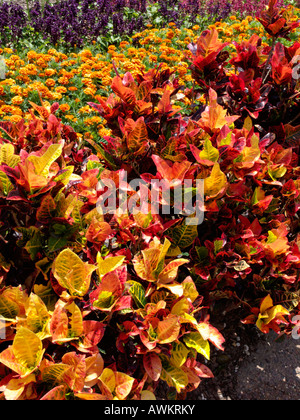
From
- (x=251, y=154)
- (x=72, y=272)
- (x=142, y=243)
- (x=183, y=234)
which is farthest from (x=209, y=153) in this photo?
(x=72, y=272)

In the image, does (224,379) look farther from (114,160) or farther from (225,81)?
(225,81)

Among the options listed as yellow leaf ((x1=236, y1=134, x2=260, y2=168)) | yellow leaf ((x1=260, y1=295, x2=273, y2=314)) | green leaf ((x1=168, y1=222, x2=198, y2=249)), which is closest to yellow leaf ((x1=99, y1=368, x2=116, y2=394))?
green leaf ((x1=168, y1=222, x2=198, y2=249))

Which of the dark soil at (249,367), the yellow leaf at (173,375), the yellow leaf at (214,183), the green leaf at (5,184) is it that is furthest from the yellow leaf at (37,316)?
the dark soil at (249,367)

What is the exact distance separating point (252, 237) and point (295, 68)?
1.09 metres

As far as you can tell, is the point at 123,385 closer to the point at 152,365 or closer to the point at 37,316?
the point at 152,365

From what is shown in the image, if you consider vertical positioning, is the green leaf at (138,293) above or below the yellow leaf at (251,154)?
below

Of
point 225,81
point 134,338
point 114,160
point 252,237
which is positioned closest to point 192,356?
point 134,338

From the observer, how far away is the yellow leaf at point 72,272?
129cm

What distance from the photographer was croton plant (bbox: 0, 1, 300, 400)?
127cm

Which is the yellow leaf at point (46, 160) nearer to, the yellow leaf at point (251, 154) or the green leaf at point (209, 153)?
the green leaf at point (209, 153)

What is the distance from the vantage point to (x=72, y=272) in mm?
1291

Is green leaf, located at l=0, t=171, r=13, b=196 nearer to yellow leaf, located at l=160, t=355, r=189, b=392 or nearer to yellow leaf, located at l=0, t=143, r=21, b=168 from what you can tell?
yellow leaf, located at l=0, t=143, r=21, b=168

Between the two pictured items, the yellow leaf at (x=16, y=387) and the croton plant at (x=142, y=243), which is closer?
the yellow leaf at (x=16, y=387)
